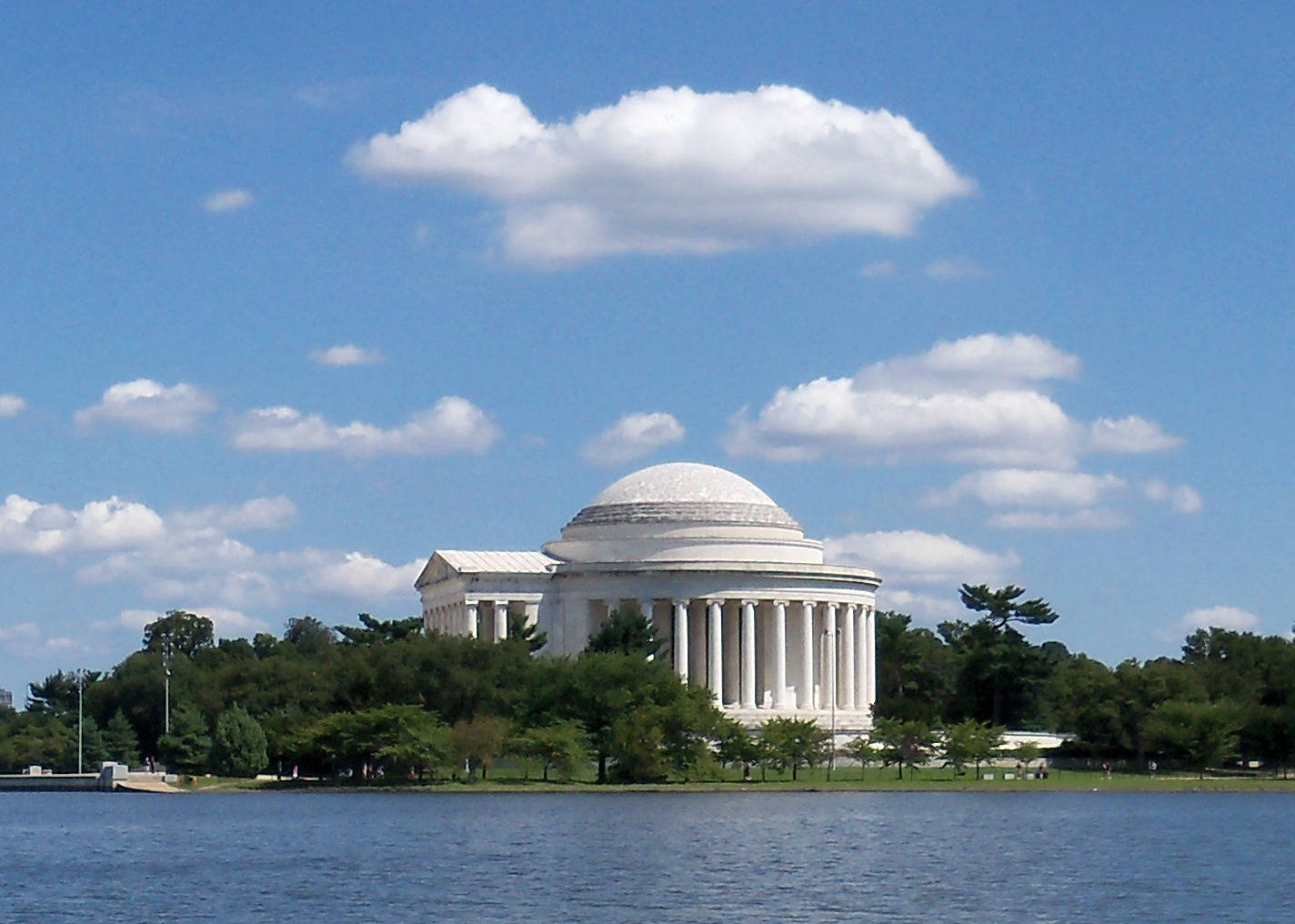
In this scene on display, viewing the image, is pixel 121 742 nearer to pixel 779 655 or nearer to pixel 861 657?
pixel 779 655

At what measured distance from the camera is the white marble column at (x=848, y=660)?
16675cm

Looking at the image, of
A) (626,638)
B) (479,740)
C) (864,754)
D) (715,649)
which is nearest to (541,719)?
(479,740)

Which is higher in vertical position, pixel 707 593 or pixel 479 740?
pixel 707 593

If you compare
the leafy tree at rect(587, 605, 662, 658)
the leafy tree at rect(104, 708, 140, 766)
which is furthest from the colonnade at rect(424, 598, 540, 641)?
the leafy tree at rect(104, 708, 140, 766)

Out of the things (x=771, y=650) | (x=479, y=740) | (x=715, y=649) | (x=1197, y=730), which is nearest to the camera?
(x=479, y=740)

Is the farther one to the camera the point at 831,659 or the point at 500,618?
the point at 831,659

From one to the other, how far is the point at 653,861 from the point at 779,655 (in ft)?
305

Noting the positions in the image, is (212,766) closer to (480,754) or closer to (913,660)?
(480,754)

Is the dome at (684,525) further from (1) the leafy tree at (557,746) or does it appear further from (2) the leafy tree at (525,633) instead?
(1) the leafy tree at (557,746)

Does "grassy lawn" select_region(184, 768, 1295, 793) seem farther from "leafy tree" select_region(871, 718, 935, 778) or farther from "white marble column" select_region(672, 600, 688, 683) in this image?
"white marble column" select_region(672, 600, 688, 683)

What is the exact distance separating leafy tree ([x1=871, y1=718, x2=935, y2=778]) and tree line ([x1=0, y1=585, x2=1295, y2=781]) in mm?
108

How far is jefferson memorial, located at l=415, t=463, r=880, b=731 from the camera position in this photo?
161375mm

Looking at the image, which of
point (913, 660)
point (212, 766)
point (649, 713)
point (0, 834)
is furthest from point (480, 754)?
point (913, 660)

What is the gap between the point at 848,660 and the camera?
166750mm
